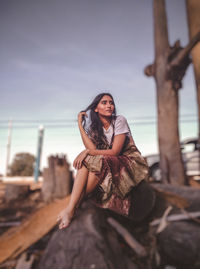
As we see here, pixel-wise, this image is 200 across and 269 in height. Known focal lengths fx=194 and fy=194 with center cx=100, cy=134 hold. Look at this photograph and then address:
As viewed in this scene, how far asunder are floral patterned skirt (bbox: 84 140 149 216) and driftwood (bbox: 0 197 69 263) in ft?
21.5

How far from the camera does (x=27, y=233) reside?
684 centimetres

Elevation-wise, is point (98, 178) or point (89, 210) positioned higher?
point (98, 178)

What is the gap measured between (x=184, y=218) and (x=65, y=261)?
707cm

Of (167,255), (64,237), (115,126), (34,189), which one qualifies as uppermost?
(115,126)

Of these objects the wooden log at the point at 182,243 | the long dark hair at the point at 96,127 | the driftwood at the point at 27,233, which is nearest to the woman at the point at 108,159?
the long dark hair at the point at 96,127

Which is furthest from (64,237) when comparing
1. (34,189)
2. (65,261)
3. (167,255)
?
(167,255)

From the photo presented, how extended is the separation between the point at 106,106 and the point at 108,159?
0.18 metres

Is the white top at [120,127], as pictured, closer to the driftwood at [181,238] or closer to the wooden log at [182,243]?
the driftwood at [181,238]

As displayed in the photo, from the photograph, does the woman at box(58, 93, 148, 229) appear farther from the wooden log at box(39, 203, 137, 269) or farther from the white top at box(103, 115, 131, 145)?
the wooden log at box(39, 203, 137, 269)

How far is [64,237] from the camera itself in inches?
316

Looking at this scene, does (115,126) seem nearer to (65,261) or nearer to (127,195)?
(127,195)

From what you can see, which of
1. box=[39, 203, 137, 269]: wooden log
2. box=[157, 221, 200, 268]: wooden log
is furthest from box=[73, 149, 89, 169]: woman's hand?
box=[157, 221, 200, 268]: wooden log

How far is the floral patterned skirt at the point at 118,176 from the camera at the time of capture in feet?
2.04

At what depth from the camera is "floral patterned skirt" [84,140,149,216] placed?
2.04 feet
